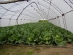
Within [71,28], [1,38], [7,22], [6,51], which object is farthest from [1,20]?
[6,51]

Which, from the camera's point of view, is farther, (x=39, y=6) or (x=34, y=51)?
(x=39, y=6)

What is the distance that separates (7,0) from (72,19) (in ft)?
15.3

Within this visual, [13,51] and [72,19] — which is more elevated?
[72,19]

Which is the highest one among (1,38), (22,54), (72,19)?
(72,19)

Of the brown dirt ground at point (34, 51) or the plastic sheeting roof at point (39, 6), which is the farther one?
the plastic sheeting roof at point (39, 6)

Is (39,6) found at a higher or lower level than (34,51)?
higher

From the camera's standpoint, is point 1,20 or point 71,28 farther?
point 1,20

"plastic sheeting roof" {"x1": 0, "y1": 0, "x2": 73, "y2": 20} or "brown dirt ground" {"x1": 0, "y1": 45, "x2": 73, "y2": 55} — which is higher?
"plastic sheeting roof" {"x1": 0, "y1": 0, "x2": 73, "y2": 20}

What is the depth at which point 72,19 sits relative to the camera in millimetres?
6980

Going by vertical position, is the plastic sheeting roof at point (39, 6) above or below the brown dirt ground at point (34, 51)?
above

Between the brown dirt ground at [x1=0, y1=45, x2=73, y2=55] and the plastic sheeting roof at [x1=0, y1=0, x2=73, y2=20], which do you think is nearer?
the brown dirt ground at [x1=0, y1=45, x2=73, y2=55]

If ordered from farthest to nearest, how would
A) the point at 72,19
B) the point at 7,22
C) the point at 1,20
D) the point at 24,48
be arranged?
the point at 7,22
the point at 1,20
the point at 72,19
the point at 24,48

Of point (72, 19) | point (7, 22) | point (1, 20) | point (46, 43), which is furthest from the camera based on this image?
point (7, 22)

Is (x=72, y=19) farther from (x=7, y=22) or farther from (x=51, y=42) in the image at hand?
(x=7, y=22)
